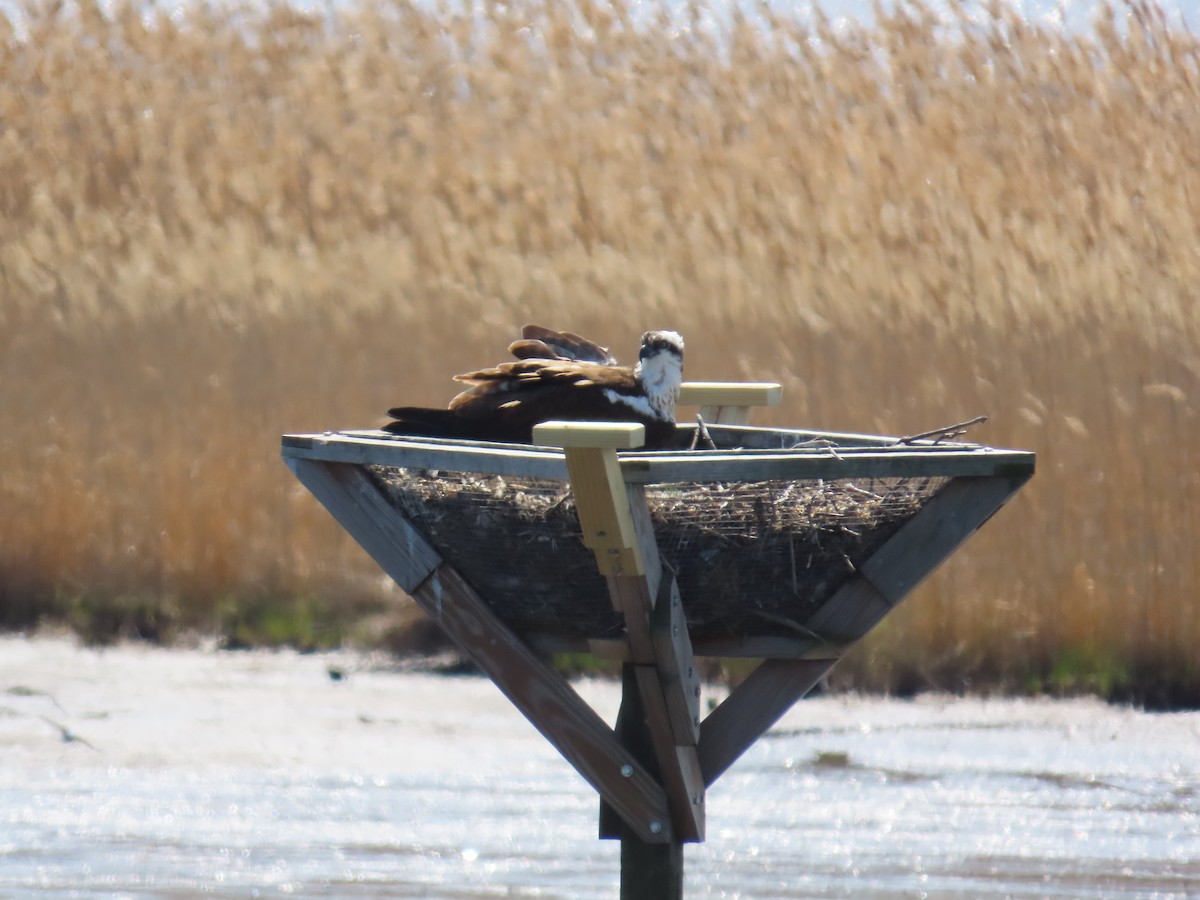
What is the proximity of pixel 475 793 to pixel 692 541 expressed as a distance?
2.87 meters

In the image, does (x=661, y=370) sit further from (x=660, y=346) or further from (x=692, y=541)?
(x=692, y=541)

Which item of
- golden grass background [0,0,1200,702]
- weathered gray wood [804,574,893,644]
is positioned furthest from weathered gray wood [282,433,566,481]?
golden grass background [0,0,1200,702]

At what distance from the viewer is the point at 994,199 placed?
7453mm

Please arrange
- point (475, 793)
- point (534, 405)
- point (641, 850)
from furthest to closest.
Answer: point (475, 793)
point (534, 405)
point (641, 850)

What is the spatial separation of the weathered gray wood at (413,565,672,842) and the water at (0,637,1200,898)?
1851 millimetres

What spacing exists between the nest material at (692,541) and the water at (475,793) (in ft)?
6.43

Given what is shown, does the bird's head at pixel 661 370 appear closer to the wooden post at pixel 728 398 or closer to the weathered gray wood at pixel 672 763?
the wooden post at pixel 728 398

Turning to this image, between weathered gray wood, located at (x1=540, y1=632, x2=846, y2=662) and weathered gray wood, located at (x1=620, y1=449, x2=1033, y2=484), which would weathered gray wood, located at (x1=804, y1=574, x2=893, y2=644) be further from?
weathered gray wood, located at (x1=620, y1=449, x2=1033, y2=484)

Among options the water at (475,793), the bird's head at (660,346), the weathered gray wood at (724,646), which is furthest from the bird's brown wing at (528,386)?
the water at (475,793)

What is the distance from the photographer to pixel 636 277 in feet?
23.0

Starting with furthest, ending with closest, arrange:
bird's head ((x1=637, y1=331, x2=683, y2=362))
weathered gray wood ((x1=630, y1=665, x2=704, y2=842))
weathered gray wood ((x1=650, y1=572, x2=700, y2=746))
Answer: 1. bird's head ((x1=637, y1=331, x2=683, y2=362))
2. weathered gray wood ((x1=630, y1=665, x2=704, y2=842))
3. weathered gray wood ((x1=650, y1=572, x2=700, y2=746))

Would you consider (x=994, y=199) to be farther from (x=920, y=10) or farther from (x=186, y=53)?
(x=186, y=53)

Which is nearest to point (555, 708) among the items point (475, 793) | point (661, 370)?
point (661, 370)

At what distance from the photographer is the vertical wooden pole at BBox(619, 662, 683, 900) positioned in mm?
2896
